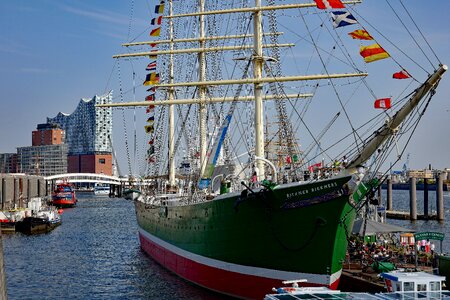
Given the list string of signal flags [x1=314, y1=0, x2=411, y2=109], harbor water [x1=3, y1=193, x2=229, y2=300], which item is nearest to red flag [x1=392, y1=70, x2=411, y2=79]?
string of signal flags [x1=314, y1=0, x2=411, y2=109]

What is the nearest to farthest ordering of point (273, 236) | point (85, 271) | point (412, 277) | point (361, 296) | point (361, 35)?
1. point (361, 296)
2. point (412, 277)
3. point (361, 35)
4. point (273, 236)
5. point (85, 271)

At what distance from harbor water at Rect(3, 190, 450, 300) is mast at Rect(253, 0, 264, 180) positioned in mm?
7285

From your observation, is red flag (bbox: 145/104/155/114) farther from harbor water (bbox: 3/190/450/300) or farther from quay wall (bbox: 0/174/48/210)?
quay wall (bbox: 0/174/48/210)

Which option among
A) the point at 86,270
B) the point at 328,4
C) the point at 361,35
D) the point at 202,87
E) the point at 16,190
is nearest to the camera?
the point at 361,35

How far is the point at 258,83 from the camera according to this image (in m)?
31.0

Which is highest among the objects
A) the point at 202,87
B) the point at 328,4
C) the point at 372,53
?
the point at 202,87

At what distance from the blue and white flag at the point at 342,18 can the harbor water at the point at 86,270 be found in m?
13.1

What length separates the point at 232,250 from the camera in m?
25.4

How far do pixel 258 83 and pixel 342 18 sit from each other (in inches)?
399

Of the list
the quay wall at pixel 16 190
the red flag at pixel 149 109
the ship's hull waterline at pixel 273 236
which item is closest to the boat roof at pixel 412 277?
the ship's hull waterline at pixel 273 236

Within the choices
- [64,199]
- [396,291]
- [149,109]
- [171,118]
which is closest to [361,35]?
[396,291]

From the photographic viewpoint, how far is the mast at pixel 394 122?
797 inches

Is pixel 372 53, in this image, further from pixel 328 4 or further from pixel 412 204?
pixel 412 204

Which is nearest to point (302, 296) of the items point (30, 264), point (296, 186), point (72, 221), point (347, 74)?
point (296, 186)
